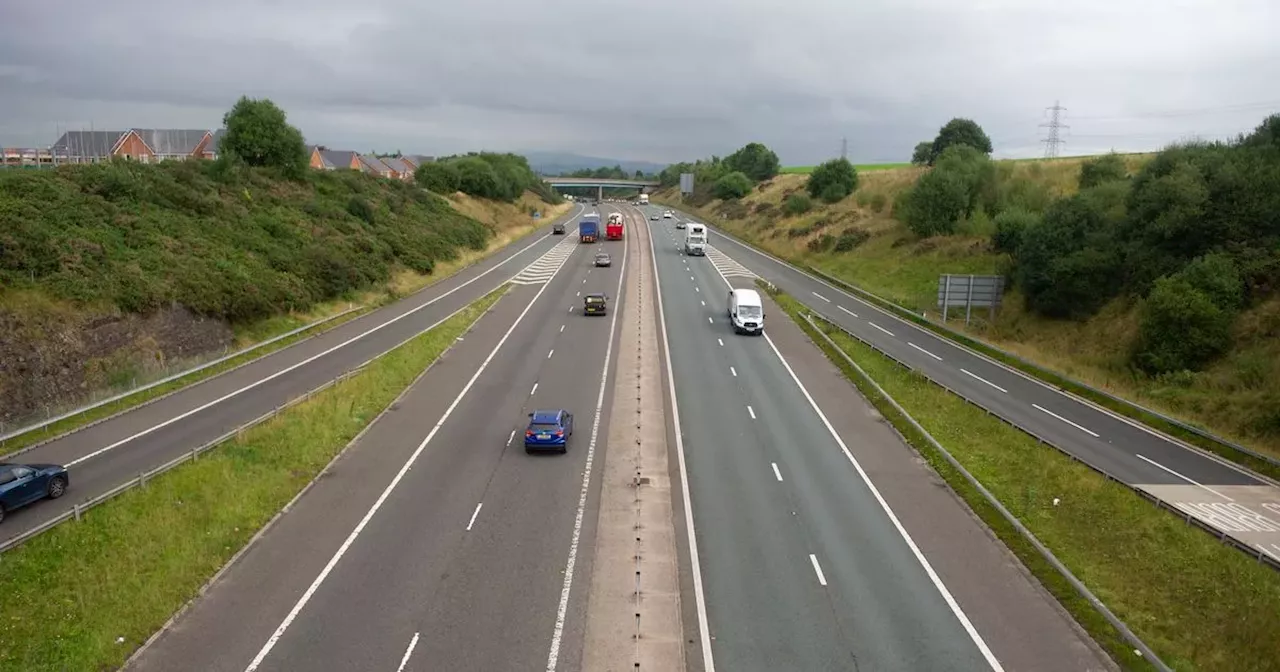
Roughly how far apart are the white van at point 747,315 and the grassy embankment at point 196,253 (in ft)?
83.3

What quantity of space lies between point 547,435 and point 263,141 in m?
63.3

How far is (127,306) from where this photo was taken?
39969 millimetres

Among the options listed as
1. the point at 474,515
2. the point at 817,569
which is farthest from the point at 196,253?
the point at 817,569

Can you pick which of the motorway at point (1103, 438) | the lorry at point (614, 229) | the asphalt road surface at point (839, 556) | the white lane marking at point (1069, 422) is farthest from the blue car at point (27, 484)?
the lorry at point (614, 229)

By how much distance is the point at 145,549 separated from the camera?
20922mm

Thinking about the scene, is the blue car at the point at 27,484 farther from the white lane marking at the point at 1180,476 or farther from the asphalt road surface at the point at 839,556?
the white lane marking at the point at 1180,476

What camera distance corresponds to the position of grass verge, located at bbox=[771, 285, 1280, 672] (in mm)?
17562

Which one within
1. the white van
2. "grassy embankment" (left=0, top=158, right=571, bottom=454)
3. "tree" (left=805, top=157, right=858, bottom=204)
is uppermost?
"tree" (left=805, top=157, right=858, bottom=204)

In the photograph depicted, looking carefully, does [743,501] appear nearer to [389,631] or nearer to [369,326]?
[389,631]

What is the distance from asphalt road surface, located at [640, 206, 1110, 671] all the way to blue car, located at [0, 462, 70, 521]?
18866 mm

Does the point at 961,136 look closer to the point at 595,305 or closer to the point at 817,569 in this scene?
the point at 595,305

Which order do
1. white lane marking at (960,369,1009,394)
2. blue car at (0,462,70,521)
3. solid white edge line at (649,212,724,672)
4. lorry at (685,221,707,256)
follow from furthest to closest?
lorry at (685,221,707,256) < white lane marking at (960,369,1009,394) < blue car at (0,462,70,521) < solid white edge line at (649,212,724,672)

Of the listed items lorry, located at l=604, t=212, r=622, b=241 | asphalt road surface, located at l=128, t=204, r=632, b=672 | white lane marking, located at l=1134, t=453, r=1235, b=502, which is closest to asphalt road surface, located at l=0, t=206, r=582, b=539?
asphalt road surface, located at l=128, t=204, r=632, b=672

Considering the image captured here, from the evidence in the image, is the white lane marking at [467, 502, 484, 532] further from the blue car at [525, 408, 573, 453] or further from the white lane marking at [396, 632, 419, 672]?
the white lane marking at [396, 632, 419, 672]
